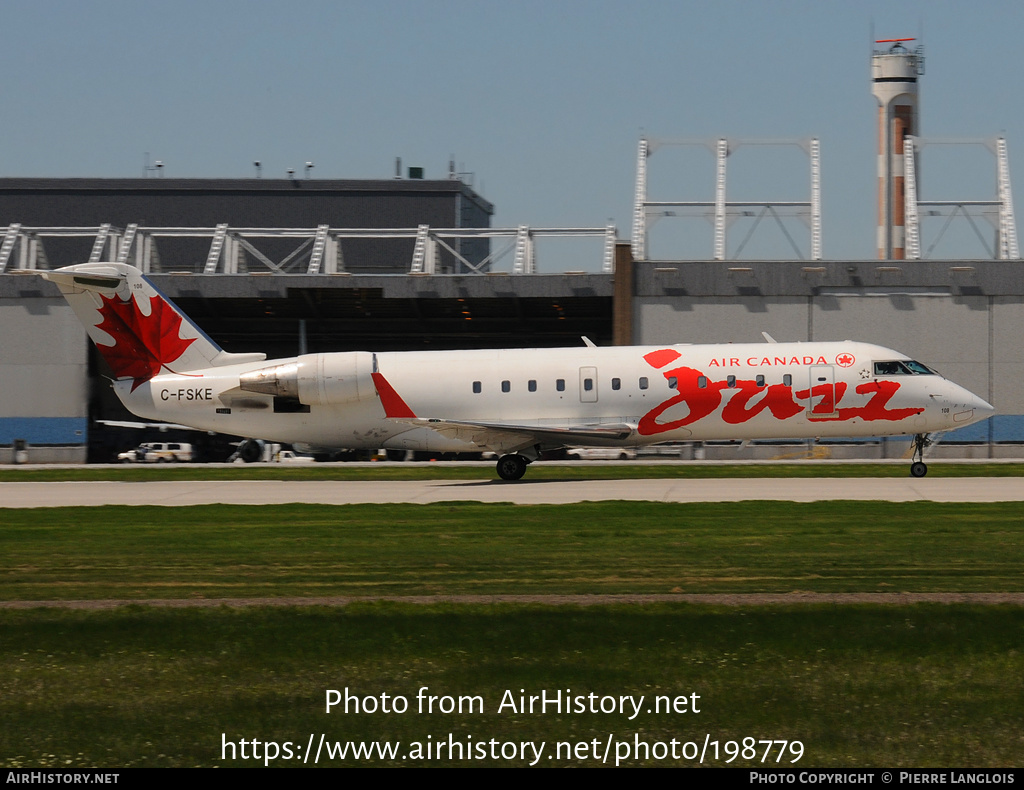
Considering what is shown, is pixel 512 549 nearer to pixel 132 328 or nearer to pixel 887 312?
pixel 132 328

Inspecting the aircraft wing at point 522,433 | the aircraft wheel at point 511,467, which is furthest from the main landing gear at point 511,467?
the aircraft wing at point 522,433

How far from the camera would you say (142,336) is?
3488cm

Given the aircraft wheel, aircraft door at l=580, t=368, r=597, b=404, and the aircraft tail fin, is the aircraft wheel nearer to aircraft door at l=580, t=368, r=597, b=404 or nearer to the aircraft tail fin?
aircraft door at l=580, t=368, r=597, b=404

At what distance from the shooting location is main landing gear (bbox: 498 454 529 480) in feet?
105

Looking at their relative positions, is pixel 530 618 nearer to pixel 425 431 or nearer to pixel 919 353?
pixel 425 431

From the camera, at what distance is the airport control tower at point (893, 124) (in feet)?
220

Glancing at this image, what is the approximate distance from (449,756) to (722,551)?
9.09 m

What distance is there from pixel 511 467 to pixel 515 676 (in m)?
22.9

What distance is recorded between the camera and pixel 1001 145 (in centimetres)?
5656

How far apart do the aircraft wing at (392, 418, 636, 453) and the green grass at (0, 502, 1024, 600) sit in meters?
8.03

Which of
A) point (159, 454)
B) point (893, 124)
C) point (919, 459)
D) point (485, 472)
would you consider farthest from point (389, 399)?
point (893, 124)

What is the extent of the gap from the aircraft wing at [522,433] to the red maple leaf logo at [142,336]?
763cm

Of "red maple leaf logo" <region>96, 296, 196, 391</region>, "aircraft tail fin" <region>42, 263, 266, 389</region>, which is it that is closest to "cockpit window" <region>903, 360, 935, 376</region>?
"aircraft tail fin" <region>42, 263, 266, 389</region>
